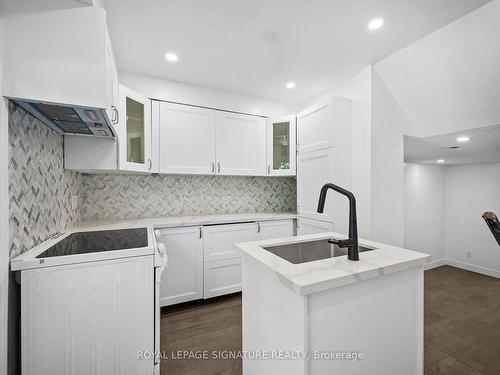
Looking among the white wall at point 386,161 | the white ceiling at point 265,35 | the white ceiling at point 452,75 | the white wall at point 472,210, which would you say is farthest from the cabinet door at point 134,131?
the white wall at point 472,210

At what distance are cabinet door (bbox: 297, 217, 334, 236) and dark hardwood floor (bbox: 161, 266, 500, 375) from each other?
3.56 ft

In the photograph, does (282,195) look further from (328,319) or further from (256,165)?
(328,319)

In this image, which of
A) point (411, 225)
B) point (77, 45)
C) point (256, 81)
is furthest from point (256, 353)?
point (411, 225)

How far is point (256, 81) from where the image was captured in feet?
8.80

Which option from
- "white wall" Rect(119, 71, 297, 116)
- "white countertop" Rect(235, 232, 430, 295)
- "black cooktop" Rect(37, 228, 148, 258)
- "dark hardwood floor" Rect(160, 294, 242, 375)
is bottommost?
"dark hardwood floor" Rect(160, 294, 242, 375)

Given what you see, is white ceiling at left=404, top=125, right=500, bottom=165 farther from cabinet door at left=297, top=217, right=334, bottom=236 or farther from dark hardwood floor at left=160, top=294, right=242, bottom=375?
dark hardwood floor at left=160, top=294, right=242, bottom=375

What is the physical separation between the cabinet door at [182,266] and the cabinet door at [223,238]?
3.0 inches

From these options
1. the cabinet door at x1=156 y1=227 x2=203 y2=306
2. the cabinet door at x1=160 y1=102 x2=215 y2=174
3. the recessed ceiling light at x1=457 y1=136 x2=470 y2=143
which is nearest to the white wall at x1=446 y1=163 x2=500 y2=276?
the recessed ceiling light at x1=457 y1=136 x2=470 y2=143

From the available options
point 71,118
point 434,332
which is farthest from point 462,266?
point 71,118

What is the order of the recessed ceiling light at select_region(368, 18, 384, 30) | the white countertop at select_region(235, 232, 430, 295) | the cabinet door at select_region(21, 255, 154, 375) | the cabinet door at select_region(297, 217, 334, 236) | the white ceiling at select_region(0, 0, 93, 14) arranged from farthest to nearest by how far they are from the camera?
the cabinet door at select_region(297, 217, 334, 236) < the recessed ceiling light at select_region(368, 18, 384, 30) < the cabinet door at select_region(21, 255, 154, 375) < the white ceiling at select_region(0, 0, 93, 14) < the white countertop at select_region(235, 232, 430, 295)

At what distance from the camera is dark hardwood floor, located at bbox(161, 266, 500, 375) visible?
5.19ft

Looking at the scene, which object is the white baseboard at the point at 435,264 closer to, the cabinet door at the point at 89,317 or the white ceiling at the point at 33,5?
the cabinet door at the point at 89,317

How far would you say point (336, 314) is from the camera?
89 centimetres

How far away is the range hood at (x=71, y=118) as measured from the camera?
1.17 m
